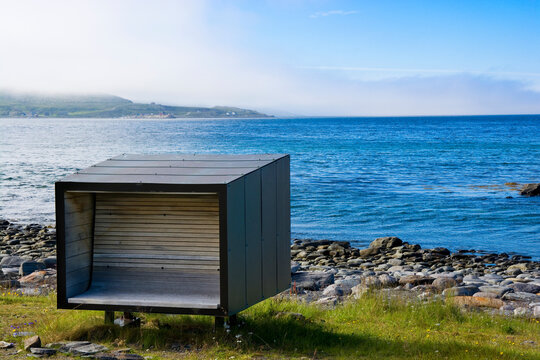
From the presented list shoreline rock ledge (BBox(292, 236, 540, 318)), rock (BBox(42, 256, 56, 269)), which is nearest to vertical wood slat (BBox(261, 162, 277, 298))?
shoreline rock ledge (BBox(292, 236, 540, 318))

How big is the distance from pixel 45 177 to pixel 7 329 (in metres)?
34.8

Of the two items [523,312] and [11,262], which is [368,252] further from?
[11,262]

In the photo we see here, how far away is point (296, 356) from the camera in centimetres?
→ 694

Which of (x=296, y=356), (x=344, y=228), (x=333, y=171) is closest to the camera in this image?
(x=296, y=356)

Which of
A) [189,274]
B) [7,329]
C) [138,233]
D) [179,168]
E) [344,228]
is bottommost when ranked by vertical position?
[344,228]

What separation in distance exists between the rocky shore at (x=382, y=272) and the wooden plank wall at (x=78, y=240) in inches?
140

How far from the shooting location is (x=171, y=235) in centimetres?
791

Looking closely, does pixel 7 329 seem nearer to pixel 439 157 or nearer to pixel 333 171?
pixel 333 171

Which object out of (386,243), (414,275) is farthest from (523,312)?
(386,243)

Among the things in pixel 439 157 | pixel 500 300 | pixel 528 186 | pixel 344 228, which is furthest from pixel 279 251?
pixel 439 157

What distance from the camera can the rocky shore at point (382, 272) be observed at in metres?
11.2

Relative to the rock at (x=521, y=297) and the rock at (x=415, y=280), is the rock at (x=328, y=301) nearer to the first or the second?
the rock at (x=415, y=280)

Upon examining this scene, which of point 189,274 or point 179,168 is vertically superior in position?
point 179,168

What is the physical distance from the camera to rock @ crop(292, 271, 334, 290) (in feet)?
40.7
